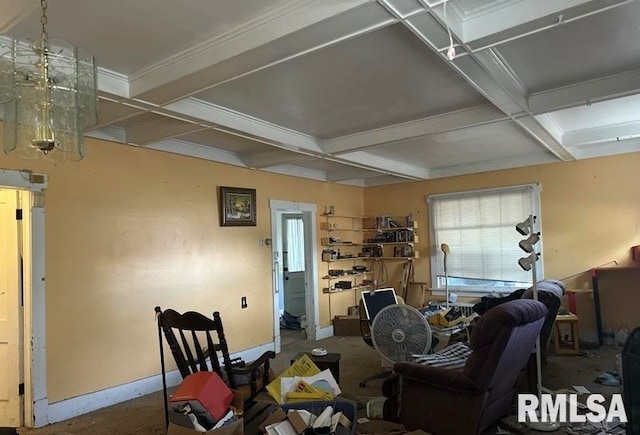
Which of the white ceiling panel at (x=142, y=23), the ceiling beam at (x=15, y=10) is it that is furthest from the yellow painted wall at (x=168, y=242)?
the ceiling beam at (x=15, y=10)

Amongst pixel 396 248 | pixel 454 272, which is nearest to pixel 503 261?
pixel 454 272

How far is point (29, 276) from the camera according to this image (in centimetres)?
356

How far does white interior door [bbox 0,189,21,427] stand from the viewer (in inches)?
139

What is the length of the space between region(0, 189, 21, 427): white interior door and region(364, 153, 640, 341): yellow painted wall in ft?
19.6

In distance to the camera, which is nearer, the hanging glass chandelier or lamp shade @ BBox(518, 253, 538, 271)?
the hanging glass chandelier

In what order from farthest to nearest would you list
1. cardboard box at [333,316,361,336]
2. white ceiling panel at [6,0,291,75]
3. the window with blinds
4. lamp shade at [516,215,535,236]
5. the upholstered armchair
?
cardboard box at [333,316,361,336] → the window with blinds → lamp shade at [516,215,535,236] → the upholstered armchair → white ceiling panel at [6,0,291,75]

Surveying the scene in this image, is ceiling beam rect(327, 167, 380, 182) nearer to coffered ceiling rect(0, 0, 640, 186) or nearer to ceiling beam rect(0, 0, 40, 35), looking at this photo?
coffered ceiling rect(0, 0, 640, 186)

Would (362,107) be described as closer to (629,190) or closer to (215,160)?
(215,160)

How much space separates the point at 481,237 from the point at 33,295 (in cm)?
570

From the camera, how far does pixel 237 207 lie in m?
5.42

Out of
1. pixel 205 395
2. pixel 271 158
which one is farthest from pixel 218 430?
pixel 271 158

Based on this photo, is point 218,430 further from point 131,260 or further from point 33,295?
point 131,260

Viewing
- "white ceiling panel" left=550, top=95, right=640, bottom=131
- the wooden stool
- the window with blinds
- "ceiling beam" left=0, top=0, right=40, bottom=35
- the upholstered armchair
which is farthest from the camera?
the window with blinds

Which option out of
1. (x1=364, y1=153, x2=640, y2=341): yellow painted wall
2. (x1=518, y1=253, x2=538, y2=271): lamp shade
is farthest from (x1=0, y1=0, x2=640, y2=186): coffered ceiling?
(x1=518, y1=253, x2=538, y2=271): lamp shade
